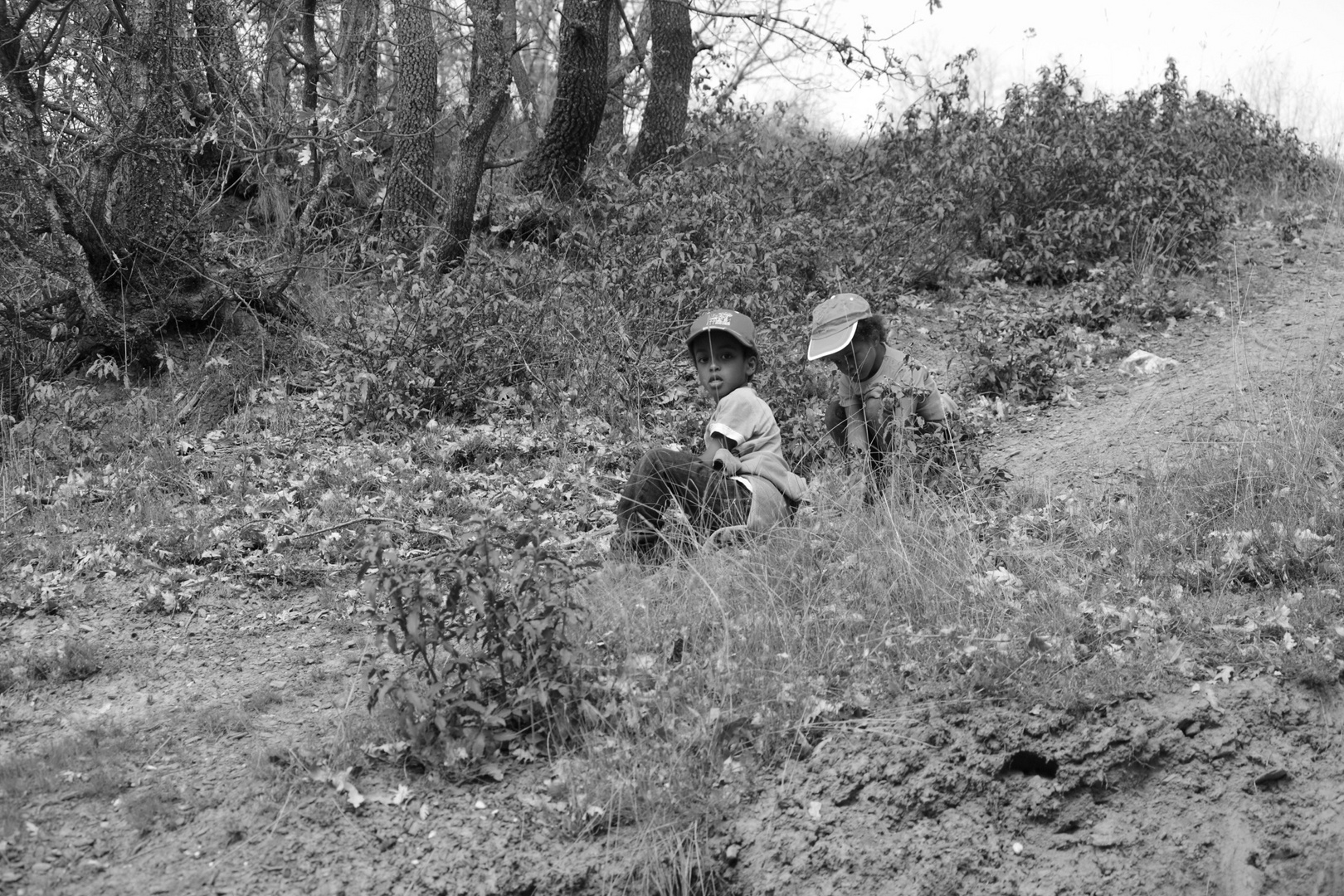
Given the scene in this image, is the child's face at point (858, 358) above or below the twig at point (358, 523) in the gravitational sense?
above

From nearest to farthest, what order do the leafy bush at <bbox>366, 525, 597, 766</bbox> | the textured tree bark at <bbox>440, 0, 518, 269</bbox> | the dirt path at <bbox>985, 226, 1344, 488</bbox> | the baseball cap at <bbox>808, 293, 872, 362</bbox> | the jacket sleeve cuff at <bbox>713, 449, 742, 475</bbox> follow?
the leafy bush at <bbox>366, 525, 597, 766</bbox> < the jacket sleeve cuff at <bbox>713, 449, 742, 475</bbox> < the baseball cap at <bbox>808, 293, 872, 362</bbox> < the dirt path at <bbox>985, 226, 1344, 488</bbox> < the textured tree bark at <bbox>440, 0, 518, 269</bbox>

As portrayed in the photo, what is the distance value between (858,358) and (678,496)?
3.66ft

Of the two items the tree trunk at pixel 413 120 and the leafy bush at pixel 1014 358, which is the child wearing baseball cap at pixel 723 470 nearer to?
the leafy bush at pixel 1014 358

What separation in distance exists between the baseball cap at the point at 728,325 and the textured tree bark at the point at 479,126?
13.7ft

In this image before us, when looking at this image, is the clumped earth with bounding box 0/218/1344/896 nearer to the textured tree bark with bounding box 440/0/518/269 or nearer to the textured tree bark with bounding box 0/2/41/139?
the textured tree bark with bounding box 0/2/41/139

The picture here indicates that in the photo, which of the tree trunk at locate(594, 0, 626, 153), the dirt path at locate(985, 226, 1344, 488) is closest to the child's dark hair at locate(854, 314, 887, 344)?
the dirt path at locate(985, 226, 1344, 488)

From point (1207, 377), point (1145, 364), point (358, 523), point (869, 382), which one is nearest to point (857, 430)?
point (869, 382)

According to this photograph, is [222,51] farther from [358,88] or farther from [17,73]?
[358,88]

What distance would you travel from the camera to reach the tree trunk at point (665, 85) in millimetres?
10203

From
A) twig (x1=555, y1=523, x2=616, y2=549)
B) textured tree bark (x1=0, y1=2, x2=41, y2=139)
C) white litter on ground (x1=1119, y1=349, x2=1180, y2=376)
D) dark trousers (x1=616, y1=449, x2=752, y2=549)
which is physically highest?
textured tree bark (x1=0, y1=2, x2=41, y2=139)

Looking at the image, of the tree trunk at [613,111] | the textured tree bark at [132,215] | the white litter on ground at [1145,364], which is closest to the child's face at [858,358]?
the white litter on ground at [1145,364]

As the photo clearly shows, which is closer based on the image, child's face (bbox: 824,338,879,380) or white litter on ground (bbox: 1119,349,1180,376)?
child's face (bbox: 824,338,879,380)

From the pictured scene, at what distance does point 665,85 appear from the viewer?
1037 cm

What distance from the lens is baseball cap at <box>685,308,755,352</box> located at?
5004mm
